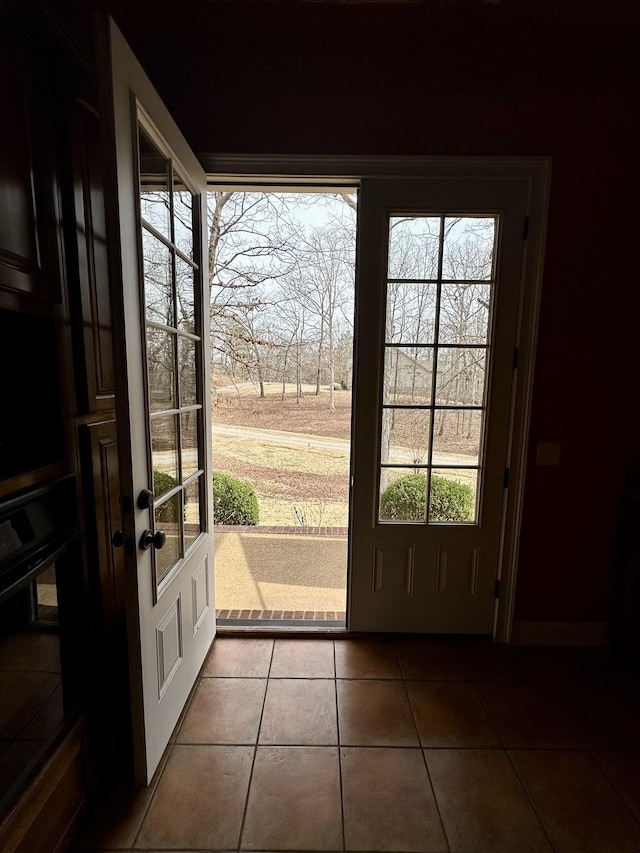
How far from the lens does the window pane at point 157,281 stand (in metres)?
1.27

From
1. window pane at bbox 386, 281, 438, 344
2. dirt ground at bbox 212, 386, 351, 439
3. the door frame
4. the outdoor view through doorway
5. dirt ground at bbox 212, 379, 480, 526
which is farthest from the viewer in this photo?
dirt ground at bbox 212, 386, 351, 439

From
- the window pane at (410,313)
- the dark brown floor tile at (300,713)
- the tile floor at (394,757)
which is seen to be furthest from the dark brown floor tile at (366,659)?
the window pane at (410,313)

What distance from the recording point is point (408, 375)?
1.97 meters

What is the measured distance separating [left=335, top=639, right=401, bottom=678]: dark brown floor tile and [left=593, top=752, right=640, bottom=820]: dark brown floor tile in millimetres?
814

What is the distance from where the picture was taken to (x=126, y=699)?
143 cm

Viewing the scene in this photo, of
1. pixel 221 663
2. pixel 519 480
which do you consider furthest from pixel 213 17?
pixel 221 663

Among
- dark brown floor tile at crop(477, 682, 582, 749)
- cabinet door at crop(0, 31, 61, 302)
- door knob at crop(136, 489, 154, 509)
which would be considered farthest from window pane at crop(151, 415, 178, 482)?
dark brown floor tile at crop(477, 682, 582, 749)

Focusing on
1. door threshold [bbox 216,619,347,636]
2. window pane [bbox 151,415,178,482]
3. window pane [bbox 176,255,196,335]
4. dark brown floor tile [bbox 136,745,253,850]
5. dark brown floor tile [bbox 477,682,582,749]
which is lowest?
dark brown floor tile [bbox 477,682,582,749]

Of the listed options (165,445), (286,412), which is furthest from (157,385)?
(286,412)

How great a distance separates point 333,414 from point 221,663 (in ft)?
13.4

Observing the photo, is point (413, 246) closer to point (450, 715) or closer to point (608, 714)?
point (450, 715)

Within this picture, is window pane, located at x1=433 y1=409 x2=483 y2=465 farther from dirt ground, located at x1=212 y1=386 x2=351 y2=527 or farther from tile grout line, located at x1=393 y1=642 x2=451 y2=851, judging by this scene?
dirt ground, located at x1=212 y1=386 x2=351 y2=527

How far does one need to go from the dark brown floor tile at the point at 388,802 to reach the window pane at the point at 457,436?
127 cm

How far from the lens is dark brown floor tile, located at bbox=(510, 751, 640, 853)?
1196 mm
